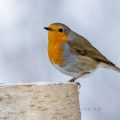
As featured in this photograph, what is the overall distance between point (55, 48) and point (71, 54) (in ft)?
0.46

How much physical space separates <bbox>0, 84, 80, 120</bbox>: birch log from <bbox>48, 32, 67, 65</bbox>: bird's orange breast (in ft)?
3.20

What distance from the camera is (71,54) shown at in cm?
310

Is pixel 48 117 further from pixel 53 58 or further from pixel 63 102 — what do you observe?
pixel 53 58

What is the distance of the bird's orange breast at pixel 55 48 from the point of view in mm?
2945

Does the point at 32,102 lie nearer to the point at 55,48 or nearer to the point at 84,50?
the point at 55,48

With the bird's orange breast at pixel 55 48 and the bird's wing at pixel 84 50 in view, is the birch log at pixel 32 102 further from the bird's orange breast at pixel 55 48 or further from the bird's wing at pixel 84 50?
the bird's wing at pixel 84 50

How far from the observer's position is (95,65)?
10.3 ft

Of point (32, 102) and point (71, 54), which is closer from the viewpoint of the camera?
point (32, 102)

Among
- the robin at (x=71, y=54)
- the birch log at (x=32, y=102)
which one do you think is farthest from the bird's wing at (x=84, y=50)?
the birch log at (x=32, y=102)

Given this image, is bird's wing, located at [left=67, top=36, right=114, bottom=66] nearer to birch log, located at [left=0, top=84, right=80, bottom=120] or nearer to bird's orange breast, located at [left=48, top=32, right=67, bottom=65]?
bird's orange breast, located at [left=48, top=32, right=67, bottom=65]

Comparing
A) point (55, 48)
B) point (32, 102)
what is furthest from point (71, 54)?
point (32, 102)

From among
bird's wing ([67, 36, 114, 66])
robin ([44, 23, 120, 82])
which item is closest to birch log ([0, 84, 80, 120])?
robin ([44, 23, 120, 82])

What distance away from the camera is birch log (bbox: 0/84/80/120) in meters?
1.87

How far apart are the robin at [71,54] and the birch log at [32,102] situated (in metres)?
0.95
